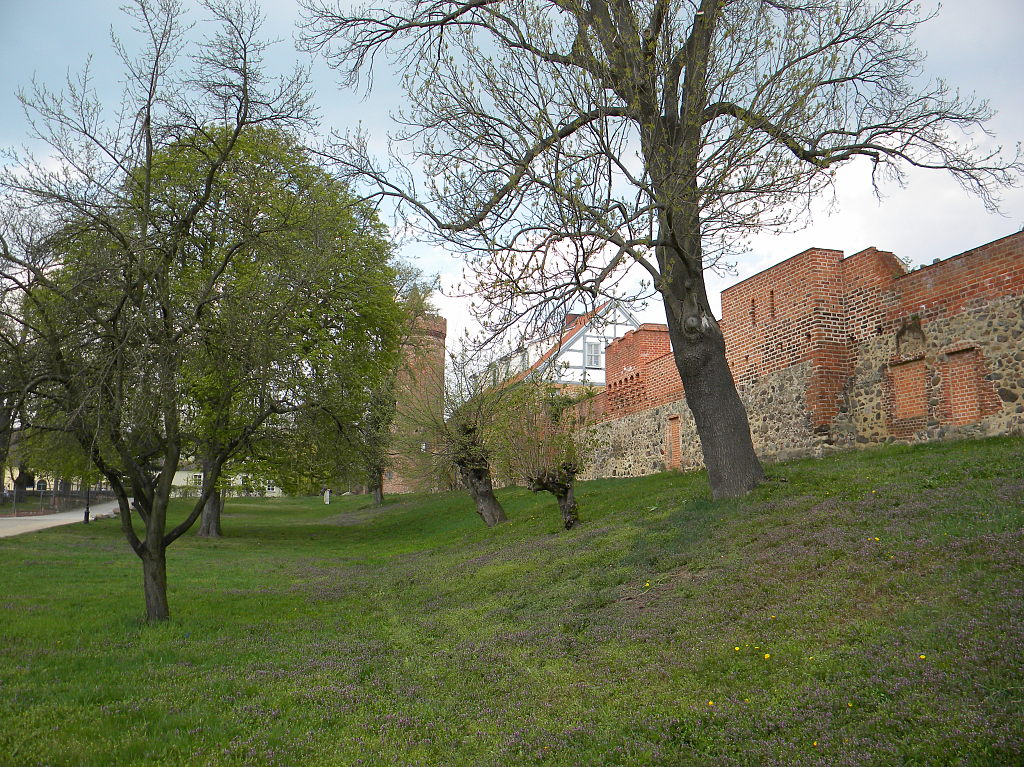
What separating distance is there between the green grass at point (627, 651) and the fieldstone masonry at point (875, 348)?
1555 mm

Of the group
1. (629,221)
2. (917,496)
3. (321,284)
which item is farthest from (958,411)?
(321,284)

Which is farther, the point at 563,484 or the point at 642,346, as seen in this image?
→ the point at 642,346

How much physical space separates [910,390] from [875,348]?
4.04 ft

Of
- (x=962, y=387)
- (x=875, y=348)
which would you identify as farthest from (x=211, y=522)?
(x=962, y=387)

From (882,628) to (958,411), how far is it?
907 centimetres

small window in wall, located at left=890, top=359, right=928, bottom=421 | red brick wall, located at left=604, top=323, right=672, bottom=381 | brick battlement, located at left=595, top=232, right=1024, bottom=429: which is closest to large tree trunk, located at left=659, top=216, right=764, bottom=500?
small window in wall, located at left=890, top=359, right=928, bottom=421

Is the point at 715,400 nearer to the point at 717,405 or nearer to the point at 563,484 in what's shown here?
the point at 717,405

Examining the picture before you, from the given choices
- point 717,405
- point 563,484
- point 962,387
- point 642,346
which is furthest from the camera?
point 642,346

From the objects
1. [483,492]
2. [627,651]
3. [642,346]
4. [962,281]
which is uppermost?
[642,346]

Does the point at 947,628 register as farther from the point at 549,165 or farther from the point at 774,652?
the point at 549,165

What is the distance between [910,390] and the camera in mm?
13586

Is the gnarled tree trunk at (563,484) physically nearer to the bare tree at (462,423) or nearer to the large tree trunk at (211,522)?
the bare tree at (462,423)

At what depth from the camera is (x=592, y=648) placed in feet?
21.0

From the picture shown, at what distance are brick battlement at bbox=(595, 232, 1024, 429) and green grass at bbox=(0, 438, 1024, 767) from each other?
286 cm
